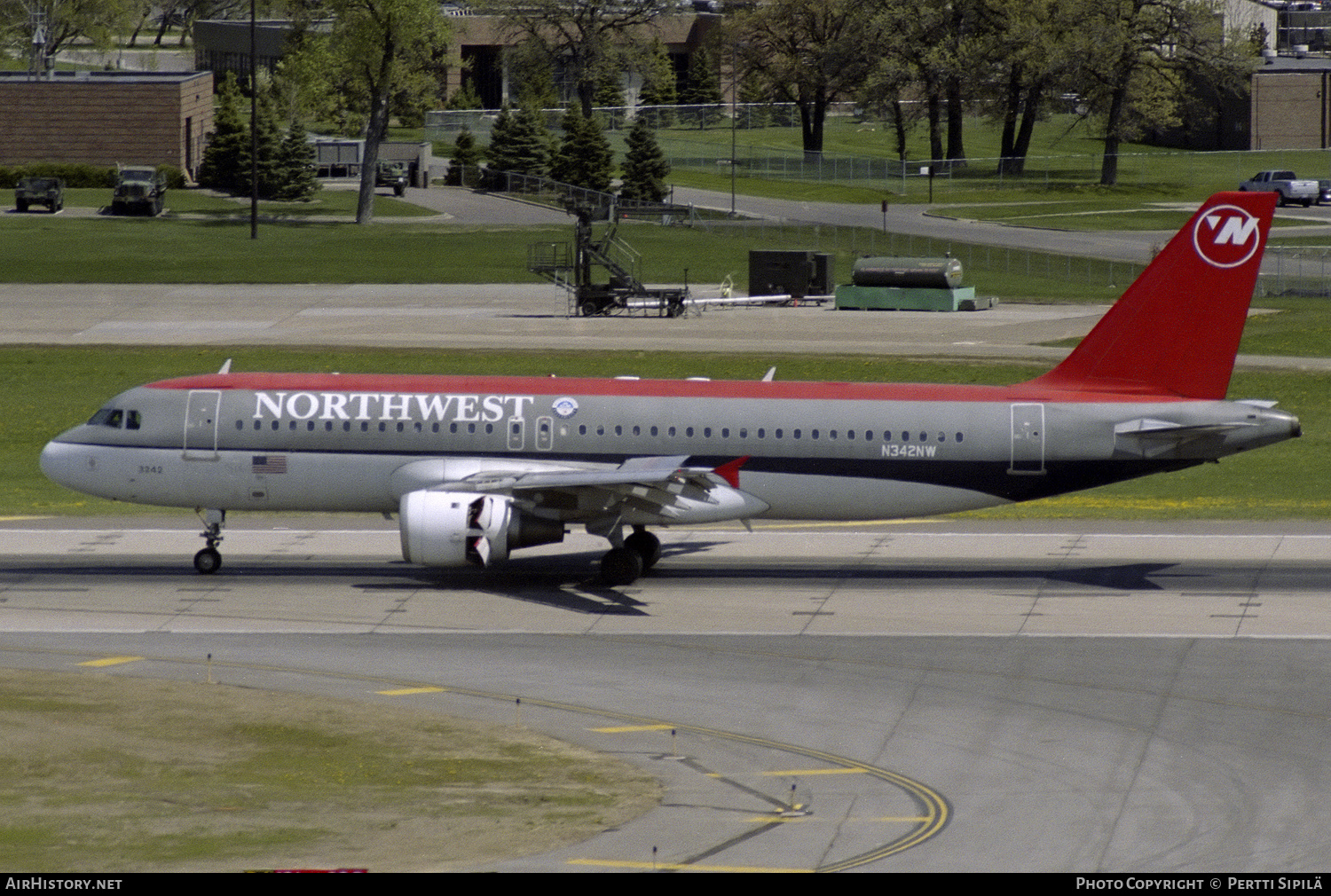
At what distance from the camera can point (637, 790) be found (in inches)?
958

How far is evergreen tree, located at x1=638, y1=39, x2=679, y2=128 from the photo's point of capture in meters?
169

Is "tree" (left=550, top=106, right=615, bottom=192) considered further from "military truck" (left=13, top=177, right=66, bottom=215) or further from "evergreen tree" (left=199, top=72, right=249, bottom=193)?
"military truck" (left=13, top=177, right=66, bottom=215)

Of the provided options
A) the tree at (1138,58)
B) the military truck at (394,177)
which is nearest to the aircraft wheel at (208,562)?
the military truck at (394,177)

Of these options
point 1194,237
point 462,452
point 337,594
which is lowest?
point 337,594

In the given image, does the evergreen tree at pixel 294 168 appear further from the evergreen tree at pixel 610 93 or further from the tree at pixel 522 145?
the evergreen tree at pixel 610 93

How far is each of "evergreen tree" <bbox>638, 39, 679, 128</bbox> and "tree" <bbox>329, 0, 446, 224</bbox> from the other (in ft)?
161

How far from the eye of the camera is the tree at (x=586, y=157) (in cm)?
13375

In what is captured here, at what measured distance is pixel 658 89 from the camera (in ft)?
585

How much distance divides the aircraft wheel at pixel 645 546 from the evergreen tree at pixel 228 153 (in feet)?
331

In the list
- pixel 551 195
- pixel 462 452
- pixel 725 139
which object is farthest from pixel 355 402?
pixel 725 139

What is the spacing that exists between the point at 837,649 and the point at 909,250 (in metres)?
77.7

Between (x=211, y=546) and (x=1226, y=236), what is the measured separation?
24392mm
